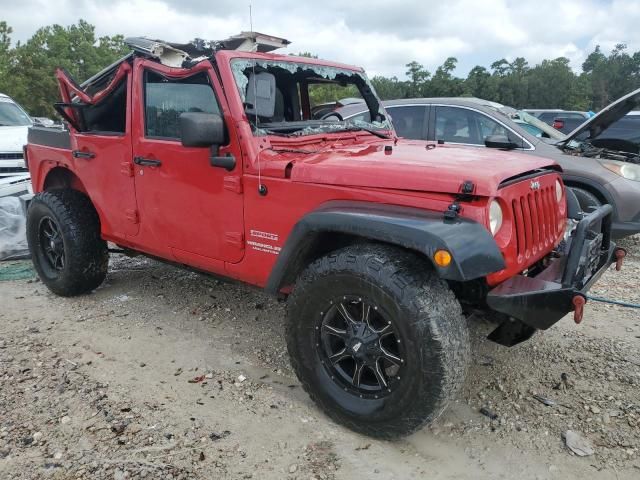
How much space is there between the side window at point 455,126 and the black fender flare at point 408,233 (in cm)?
427

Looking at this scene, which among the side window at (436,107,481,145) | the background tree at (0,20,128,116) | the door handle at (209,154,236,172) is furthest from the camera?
the background tree at (0,20,128,116)

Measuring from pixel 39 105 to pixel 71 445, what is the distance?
33.8 meters

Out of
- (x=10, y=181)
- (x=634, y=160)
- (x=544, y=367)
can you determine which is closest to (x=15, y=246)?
(x=10, y=181)

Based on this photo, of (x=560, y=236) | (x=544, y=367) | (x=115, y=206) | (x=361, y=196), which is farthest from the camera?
(x=115, y=206)

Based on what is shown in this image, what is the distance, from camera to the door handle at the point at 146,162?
3.48m

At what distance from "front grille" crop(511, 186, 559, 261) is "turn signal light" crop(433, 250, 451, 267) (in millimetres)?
536

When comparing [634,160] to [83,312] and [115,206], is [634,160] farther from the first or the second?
[83,312]

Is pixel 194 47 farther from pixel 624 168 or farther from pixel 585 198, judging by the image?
pixel 624 168

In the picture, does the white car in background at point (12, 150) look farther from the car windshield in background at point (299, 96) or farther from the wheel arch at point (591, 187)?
the wheel arch at point (591, 187)

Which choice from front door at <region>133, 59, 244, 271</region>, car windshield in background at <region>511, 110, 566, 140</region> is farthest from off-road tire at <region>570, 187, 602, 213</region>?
front door at <region>133, 59, 244, 271</region>

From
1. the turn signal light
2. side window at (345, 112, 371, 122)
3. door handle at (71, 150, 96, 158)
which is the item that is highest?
side window at (345, 112, 371, 122)

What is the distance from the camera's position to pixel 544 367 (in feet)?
10.8

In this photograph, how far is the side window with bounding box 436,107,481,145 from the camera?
6.36 m

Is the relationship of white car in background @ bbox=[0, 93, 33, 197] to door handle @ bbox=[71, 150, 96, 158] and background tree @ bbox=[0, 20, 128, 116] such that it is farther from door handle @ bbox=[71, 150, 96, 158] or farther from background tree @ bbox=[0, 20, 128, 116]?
background tree @ bbox=[0, 20, 128, 116]
